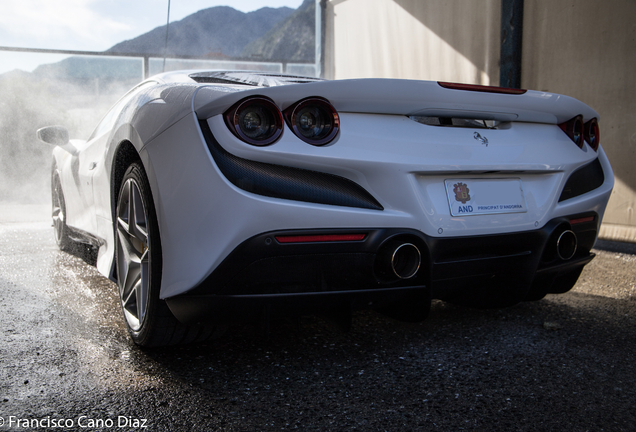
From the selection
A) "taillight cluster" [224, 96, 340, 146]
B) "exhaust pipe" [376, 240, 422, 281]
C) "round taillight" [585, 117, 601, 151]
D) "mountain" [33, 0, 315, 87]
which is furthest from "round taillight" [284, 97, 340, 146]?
"mountain" [33, 0, 315, 87]

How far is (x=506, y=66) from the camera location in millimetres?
6180

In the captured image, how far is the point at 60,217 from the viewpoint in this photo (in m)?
4.43

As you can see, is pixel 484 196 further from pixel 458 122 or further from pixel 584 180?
pixel 584 180

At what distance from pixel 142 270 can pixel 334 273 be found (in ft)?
2.85

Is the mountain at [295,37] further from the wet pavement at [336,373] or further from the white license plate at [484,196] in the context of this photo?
the white license plate at [484,196]

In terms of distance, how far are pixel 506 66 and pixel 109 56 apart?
363 inches

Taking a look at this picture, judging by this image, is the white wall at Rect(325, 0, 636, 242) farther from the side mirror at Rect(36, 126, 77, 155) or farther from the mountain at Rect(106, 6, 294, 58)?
the mountain at Rect(106, 6, 294, 58)

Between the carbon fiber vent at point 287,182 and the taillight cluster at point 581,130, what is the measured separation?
3.55 feet

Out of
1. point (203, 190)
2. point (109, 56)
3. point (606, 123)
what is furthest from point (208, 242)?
point (109, 56)

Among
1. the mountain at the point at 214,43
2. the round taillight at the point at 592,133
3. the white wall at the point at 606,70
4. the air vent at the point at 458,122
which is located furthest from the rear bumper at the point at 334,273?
the mountain at the point at 214,43

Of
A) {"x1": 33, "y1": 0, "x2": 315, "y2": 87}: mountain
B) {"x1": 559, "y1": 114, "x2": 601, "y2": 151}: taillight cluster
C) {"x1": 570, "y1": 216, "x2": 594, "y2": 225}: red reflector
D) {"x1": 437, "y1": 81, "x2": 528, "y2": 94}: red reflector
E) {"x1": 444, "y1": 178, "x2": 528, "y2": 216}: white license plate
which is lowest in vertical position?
{"x1": 570, "y1": 216, "x2": 594, "y2": 225}: red reflector

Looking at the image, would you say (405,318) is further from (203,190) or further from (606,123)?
(606,123)

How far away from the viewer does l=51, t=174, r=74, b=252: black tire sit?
432cm

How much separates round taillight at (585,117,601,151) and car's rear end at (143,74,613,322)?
441mm
